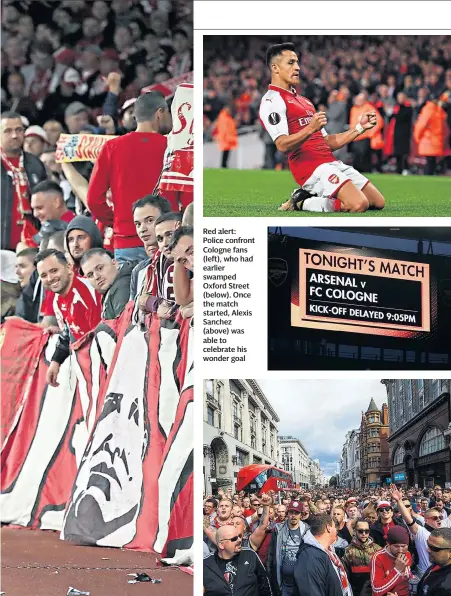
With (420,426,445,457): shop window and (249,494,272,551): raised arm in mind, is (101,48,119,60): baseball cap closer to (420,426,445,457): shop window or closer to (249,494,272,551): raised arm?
(249,494,272,551): raised arm

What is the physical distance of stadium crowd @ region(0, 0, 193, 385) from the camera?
518 cm

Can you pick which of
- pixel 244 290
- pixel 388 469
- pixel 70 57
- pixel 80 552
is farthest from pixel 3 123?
pixel 388 469

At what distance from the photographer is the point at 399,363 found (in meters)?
4.60

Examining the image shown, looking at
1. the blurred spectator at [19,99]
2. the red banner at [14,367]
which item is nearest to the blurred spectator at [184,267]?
the red banner at [14,367]

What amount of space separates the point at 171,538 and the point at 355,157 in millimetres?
2449

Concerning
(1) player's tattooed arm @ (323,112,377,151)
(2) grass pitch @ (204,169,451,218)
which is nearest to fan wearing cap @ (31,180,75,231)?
(2) grass pitch @ (204,169,451,218)

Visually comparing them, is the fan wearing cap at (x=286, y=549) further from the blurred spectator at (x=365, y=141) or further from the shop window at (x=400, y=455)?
the blurred spectator at (x=365, y=141)

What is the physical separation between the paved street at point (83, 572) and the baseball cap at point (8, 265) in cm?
185

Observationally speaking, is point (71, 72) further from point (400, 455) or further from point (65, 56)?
point (400, 455)

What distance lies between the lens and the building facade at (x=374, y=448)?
182 inches

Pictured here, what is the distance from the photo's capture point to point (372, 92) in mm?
5449

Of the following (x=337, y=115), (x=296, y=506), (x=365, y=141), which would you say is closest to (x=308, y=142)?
(x=365, y=141)

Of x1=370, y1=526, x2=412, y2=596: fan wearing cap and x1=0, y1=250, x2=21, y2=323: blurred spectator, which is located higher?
x1=0, y1=250, x2=21, y2=323: blurred spectator

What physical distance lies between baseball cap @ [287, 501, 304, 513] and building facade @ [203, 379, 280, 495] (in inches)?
9.6
